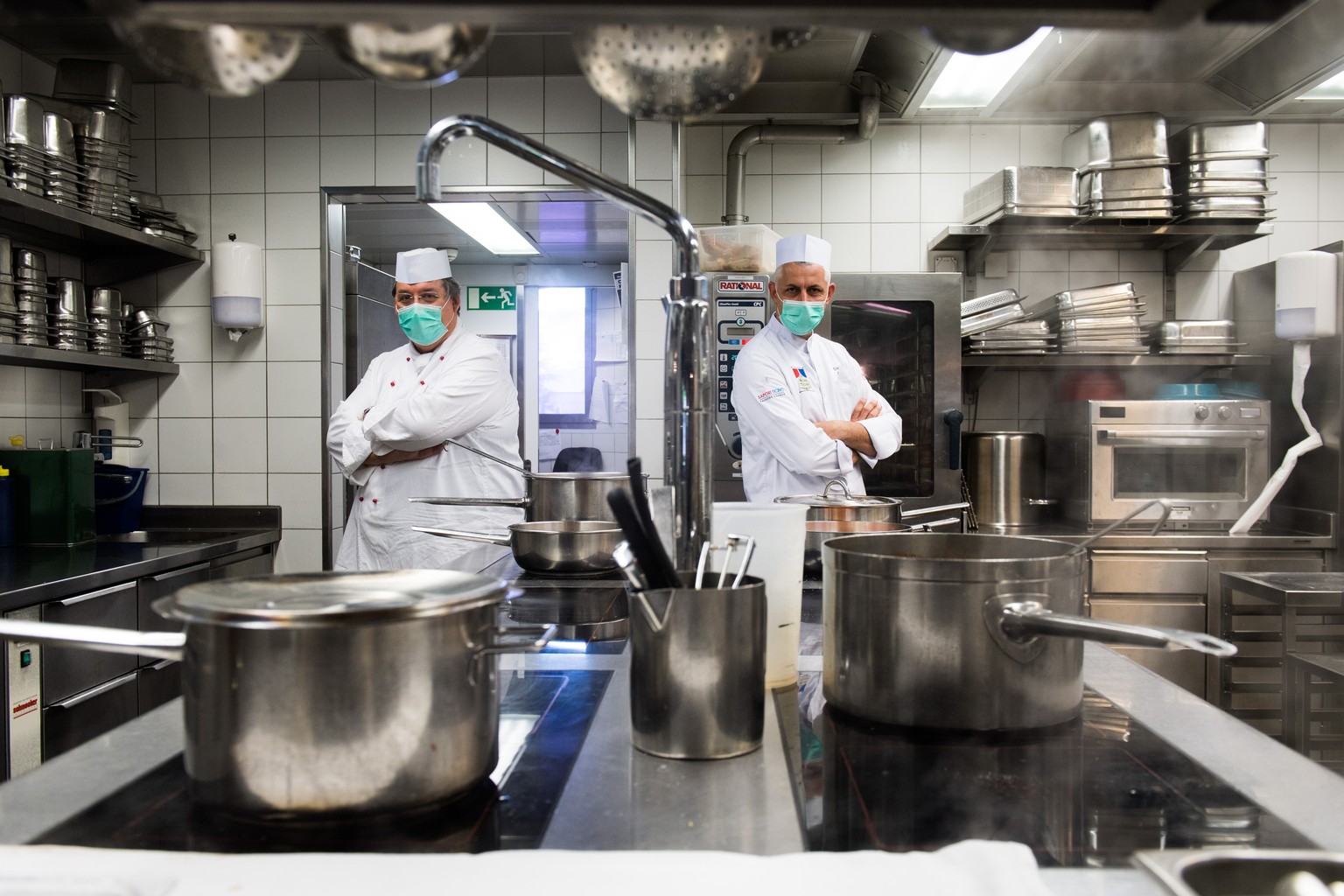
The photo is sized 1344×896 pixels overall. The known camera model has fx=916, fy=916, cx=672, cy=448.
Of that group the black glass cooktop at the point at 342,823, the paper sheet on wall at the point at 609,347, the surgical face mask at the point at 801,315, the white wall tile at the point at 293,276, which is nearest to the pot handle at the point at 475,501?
the black glass cooktop at the point at 342,823

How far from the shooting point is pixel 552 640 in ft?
3.61

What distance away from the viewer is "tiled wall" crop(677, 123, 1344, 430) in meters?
3.74

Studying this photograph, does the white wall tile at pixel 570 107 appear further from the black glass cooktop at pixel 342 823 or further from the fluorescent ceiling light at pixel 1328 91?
the black glass cooktop at pixel 342 823

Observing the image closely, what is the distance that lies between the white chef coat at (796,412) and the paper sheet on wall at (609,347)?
3381mm

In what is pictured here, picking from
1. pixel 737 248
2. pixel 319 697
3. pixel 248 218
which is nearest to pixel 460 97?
pixel 248 218

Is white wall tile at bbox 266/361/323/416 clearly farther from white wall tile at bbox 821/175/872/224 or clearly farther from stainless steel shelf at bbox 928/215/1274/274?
stainless steel shelf at bbox 928/215/1274/274

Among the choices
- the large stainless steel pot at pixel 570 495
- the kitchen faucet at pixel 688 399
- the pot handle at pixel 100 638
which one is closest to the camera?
the pot handle at pixel 100 638

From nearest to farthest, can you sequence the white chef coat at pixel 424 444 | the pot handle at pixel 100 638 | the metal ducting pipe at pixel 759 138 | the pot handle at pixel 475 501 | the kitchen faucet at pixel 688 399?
the pot handle at pixel 100 638
the kitchen faucet at pixel 688 399
the pot handle at pixel 475 501
the white chef coat at pixel 424 444
the metal ducting pipe at pixel 759 138

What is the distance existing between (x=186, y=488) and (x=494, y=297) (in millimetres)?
3248

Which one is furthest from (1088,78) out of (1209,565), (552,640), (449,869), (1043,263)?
(449,869)

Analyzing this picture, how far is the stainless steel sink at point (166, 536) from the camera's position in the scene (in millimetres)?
3117

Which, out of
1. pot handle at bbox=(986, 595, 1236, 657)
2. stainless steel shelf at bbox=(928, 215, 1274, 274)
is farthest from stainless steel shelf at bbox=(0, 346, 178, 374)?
stainless steel shelf at bbox=(928, 215, 1274, 274)

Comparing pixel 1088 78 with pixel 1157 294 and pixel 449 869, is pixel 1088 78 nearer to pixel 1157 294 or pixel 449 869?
pixel 1157 294

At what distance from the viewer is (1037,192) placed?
330cm
